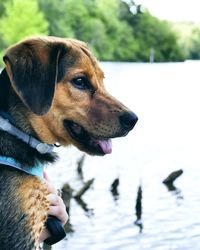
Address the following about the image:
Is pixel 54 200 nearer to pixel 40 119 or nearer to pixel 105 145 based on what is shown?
pixel 105 145

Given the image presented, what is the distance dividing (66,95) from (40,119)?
293 millimetres

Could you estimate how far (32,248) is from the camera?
15.7 feet

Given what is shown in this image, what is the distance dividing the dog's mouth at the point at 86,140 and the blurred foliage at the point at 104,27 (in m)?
84.9

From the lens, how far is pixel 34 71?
4914mm

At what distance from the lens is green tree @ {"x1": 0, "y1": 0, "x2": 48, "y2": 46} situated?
92812mm

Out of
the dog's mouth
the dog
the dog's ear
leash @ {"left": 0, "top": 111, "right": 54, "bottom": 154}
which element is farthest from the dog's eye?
A: leash @ {"left": 0, "top": 111, "right": 54, "bottom": 154}

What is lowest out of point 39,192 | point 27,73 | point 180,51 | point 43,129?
point 180,51

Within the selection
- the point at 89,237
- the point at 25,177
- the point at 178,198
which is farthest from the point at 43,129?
the point at 178,198

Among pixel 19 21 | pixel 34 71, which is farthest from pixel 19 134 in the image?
pixel 19 21

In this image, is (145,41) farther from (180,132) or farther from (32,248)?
(32,248)

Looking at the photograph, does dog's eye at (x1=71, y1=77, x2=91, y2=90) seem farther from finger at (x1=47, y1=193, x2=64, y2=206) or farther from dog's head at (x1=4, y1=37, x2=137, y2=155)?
finger at (x1=47, y1=193, x2=64, y2=206)

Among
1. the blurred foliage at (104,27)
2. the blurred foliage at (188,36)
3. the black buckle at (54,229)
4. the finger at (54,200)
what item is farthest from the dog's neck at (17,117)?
the blurred foliage at (188,36)

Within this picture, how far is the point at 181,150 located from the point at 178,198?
1077cm

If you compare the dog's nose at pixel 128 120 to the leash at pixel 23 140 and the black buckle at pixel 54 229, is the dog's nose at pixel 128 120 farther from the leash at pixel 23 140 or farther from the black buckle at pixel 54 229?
the black buckle at pixel 54 229
